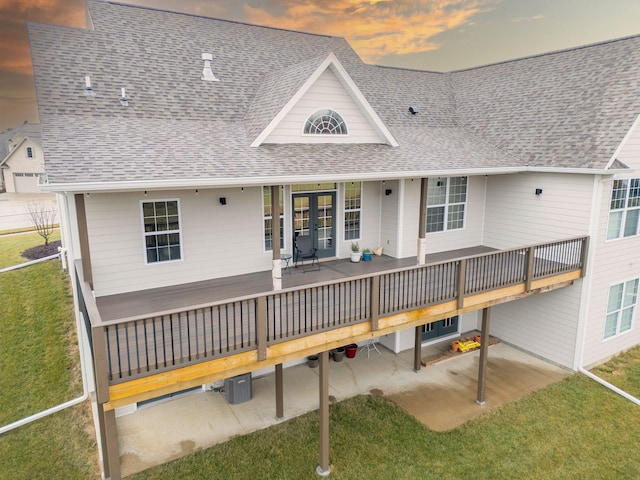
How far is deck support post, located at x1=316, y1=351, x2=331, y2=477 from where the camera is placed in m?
7.87

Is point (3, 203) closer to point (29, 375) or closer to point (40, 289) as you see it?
point (40, 289)

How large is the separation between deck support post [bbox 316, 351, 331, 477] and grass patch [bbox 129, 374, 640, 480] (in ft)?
0.67

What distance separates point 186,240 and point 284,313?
3.21 meters

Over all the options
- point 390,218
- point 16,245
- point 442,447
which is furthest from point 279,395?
→ point 16,245

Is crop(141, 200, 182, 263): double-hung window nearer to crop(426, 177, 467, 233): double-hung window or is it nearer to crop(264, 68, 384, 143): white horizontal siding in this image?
crop(264, 68, 384, 143): white horizontal siding

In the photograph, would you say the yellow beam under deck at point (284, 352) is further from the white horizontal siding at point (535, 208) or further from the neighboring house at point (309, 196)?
the white horizontal siding at point (535, 208)

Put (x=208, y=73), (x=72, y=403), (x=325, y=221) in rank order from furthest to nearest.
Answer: (x=325, y=221) → (x=208, y=73) → (x=72, y=403)

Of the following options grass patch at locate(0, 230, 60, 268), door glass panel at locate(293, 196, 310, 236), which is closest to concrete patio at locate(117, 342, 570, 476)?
door glass panel at locate(293, 196, 310, 236)

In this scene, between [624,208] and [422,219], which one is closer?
[422,219]

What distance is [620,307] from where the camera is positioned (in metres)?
12.8

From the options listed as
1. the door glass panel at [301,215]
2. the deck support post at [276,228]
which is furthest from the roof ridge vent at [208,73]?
the deck support post at [276,228]

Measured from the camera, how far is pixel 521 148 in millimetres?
12922

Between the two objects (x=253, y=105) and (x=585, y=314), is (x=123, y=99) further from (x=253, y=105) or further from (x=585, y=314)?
(x=585, y=314)

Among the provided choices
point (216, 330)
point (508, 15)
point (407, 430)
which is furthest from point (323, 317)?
point (508, 15)
